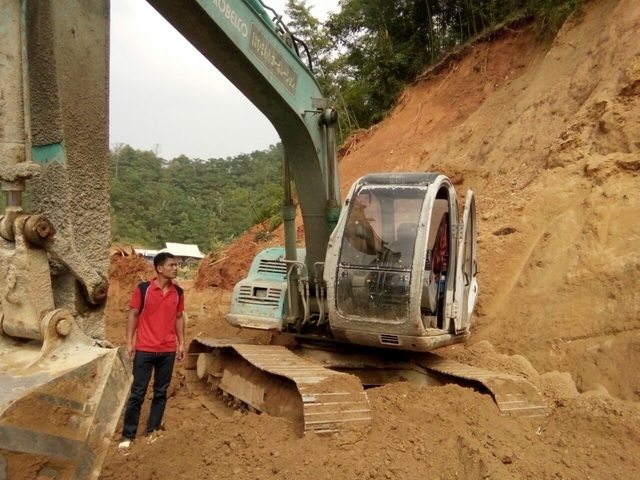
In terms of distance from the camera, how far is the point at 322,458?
12.6 feet

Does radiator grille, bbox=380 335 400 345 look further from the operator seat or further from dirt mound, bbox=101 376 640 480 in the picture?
the operator seat

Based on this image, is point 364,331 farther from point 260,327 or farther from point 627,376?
point 627,376

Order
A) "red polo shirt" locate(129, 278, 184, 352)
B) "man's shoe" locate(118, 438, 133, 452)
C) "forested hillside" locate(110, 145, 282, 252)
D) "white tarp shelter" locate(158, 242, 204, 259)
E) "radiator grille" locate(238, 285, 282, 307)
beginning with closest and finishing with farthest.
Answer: "man's shoe" locate(118, 438, 133, 452) < "red polo shirt" locate(129, 278, 184, 352) < "radiator grille" locate(238, 285, 282, 307) < "white tarp shelter" locate(158, 242, 204, 259) < "forested hillside" locate(110, 145, 282, 252)

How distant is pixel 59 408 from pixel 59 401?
0.08ft

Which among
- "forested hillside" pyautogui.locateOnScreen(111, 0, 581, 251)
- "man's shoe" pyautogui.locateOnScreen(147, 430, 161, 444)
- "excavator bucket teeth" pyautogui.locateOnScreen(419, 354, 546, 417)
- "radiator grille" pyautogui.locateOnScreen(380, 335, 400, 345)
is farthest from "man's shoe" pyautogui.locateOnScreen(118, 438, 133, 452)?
"forested hillside" pyautogui.locateOnScreen(111, 0, 581, 251)

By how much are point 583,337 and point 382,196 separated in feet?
8.07

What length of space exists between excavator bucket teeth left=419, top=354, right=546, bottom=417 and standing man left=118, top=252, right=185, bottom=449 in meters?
2.27

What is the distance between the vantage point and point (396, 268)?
491 cm

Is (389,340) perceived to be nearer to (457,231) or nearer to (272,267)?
(457,231)

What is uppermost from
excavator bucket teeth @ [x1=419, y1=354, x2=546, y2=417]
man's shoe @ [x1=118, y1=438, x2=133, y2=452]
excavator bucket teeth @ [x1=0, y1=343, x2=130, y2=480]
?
excavator bucket teeth @ [x1=0, y1=343, x2=130, y2=480]

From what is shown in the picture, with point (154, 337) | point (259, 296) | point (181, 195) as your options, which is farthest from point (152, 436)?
point (181, 195)

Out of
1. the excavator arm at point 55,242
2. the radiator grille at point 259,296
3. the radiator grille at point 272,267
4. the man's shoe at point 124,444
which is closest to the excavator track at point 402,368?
the radiator grille at point 259,296

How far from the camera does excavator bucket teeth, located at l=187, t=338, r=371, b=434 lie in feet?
13.7

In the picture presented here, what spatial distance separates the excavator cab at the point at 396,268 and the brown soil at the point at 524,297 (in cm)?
51
